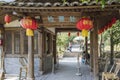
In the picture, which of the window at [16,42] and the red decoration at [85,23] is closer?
the red decoration at [85,23]

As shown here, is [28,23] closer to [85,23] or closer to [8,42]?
[85,23]

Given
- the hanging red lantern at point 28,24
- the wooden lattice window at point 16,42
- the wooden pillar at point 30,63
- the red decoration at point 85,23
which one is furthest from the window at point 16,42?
the red decoration at point 85,23

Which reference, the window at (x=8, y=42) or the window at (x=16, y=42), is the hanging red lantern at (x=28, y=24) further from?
the window at (x=8, y=42)

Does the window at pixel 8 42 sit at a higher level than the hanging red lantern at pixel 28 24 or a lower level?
lower

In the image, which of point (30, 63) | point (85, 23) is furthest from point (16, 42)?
point (85, 23)

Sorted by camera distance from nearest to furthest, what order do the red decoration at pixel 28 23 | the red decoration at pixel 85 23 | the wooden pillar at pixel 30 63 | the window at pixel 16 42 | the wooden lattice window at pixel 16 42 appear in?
the red decoration at pixel 85 23 < the red decoration at pixel 28 23 < the wooden pillar at pixel 30 63 < the window at pixel 16 42 < the wooden lattice window at pixel 16 42

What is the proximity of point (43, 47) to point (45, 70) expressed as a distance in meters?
1.28

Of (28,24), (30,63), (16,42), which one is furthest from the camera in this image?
(16,42)

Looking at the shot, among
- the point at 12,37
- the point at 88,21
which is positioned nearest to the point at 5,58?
the point at 12,37

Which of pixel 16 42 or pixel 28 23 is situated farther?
pixel 16 42

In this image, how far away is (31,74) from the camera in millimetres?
8188

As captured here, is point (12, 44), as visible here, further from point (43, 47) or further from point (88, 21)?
point (88, 21)

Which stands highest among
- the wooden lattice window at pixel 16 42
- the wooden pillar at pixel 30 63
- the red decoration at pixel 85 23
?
the red decoration at pixel 85 23

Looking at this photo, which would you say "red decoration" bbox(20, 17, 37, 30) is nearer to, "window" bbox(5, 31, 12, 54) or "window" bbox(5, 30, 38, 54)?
"window" bbox(5, 30, 38, 54)
